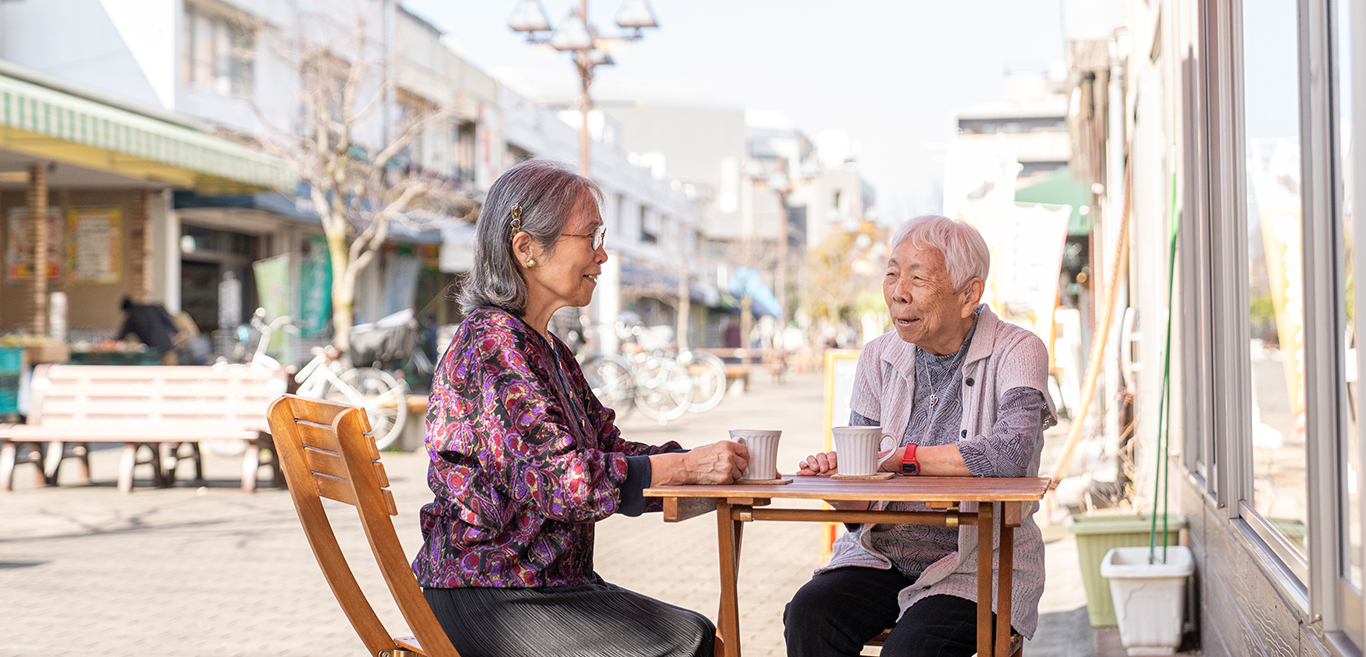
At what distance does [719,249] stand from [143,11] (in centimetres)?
5756

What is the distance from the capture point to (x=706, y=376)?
733 inches

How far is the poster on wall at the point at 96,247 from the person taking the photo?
18016mm

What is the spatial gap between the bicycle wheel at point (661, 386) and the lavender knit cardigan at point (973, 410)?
12.8 m

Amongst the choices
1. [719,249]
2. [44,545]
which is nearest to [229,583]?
[44,545]

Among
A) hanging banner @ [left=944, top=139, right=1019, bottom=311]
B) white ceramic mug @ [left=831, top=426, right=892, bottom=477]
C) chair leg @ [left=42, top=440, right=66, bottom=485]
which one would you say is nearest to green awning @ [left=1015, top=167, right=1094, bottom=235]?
hanging banner @ [left=944, top=139, right=1019, bottom=311]

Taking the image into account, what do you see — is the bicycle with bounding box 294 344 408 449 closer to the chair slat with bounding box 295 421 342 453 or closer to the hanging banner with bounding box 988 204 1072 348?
the hanging banner with bounding box 988 204 1072 348

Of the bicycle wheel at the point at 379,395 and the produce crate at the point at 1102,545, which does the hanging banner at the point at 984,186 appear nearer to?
the produce crate at the point at 1102,545

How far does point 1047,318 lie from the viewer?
751cm

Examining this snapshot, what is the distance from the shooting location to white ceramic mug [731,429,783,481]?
2557 mm

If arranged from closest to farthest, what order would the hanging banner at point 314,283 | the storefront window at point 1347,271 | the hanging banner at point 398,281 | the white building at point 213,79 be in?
the storefront window at point 1347,271
the white building at point 213,79
the hanging banner at point 314,283
the hanging banner at point 398,281

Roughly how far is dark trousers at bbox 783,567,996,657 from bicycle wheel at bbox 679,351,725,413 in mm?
15073

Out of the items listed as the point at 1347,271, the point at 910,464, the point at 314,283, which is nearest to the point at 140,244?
the point at 314,283

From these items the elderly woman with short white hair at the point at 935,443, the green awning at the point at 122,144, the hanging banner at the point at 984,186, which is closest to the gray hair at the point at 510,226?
the elderly woman with short white hair at the point at 935,443

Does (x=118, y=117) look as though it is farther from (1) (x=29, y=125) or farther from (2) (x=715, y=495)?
(2) (x=715, y=495)
